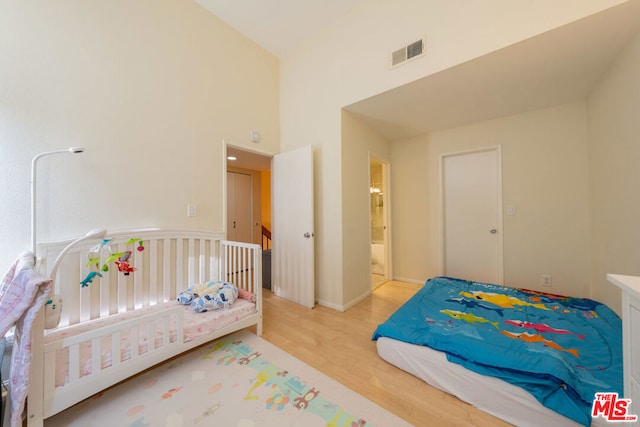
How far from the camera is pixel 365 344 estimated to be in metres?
1.95

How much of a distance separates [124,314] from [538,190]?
4.45 m

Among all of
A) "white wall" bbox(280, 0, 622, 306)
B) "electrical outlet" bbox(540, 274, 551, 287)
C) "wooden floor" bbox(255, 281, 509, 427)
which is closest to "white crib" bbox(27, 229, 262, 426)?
"wooden floor" bbox(255, 281, 509, 427)

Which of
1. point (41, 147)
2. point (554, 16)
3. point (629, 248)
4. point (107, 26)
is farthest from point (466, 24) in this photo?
point (41, 147)

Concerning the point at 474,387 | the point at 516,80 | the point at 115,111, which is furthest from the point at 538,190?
the point at 115,111

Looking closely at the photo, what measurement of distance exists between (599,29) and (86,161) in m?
3.85

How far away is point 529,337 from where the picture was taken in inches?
63.3

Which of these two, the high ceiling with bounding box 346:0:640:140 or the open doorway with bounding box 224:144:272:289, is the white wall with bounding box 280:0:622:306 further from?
the open doorway with bounding box 224:144:272:289

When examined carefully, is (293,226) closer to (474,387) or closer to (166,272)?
(166,272)

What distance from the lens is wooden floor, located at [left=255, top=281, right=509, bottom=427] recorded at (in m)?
1.29

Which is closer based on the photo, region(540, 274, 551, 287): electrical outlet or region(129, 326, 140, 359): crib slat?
region(129, 326, 140, 359): crib slat

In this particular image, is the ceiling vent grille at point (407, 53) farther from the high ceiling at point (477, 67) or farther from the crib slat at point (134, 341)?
the crib slat at point (134, 341)

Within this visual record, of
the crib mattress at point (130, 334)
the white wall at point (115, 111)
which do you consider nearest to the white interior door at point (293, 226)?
the white wall at point (115, 111)

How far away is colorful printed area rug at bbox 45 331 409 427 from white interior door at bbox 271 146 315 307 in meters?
1.12

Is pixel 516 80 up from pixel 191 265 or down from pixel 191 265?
up
